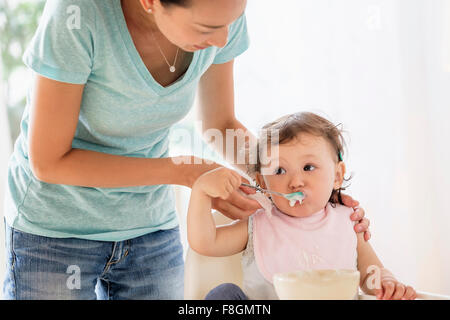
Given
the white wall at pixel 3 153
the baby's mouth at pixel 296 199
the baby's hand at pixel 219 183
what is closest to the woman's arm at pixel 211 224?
the baby's hand at pixel 219 183

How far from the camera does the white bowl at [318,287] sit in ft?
2.11

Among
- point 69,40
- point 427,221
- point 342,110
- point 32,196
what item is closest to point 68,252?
point 32,196

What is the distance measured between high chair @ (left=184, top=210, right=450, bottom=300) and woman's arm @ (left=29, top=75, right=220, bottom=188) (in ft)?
0.62

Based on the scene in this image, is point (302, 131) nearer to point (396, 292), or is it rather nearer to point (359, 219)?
point (359, 219)

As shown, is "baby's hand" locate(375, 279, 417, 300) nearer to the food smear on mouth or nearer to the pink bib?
the pink bib

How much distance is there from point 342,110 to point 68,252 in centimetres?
122

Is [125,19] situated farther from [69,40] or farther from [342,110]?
[342,110]

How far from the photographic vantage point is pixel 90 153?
3.25 ft

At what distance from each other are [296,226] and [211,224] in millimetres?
207

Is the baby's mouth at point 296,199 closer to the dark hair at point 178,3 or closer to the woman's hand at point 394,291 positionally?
the woman's hand at point 394,291

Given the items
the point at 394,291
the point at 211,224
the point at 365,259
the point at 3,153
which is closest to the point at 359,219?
the point at 365,259

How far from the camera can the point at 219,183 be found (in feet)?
3.03

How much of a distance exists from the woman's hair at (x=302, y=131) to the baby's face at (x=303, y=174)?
0.05 feet

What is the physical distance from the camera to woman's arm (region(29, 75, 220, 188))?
91 cm
